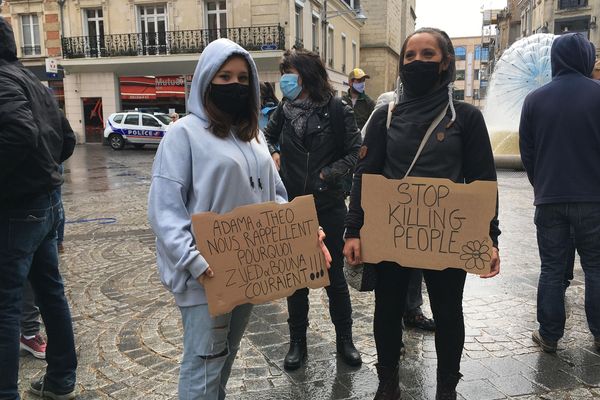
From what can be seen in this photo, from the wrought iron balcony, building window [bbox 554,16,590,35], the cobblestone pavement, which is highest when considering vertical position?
building window [bbox 554,16,590,35]

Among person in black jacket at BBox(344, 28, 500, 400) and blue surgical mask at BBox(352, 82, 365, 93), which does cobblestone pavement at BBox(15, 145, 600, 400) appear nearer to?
person in black jacket at BBox(344, 28, 500, 400)

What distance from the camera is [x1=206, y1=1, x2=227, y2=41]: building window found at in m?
26.4

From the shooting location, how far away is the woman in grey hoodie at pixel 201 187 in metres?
2.10

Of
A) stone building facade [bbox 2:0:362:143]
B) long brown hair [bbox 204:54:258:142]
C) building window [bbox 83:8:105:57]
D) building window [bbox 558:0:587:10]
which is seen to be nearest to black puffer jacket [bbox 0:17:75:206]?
long brown hair [bbox 204:54:258:142]

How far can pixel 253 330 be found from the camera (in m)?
3.92

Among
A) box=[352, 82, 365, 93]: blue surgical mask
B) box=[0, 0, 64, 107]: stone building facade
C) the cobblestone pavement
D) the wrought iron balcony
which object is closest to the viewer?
the cobblestone pavement

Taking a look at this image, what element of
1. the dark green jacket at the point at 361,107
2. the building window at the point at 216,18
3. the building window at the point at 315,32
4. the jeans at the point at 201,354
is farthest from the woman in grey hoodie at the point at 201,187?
the building window at the point at 315,32

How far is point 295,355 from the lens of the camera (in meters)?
3.35

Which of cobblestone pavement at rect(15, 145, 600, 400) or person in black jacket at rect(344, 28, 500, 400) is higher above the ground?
person in black jacket at rect(344, 28, 500, 400)

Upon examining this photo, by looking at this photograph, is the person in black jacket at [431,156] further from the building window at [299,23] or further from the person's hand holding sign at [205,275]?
the building window at [299,23]

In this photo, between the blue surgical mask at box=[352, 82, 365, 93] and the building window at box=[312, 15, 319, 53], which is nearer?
the blue surgical mask at box=[352, 82, 365, 93]

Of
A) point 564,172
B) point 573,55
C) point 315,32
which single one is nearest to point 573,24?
point 315,32

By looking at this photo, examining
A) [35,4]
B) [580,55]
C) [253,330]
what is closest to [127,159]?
[35,4]

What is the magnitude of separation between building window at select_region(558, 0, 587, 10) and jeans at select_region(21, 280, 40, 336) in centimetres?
4357
